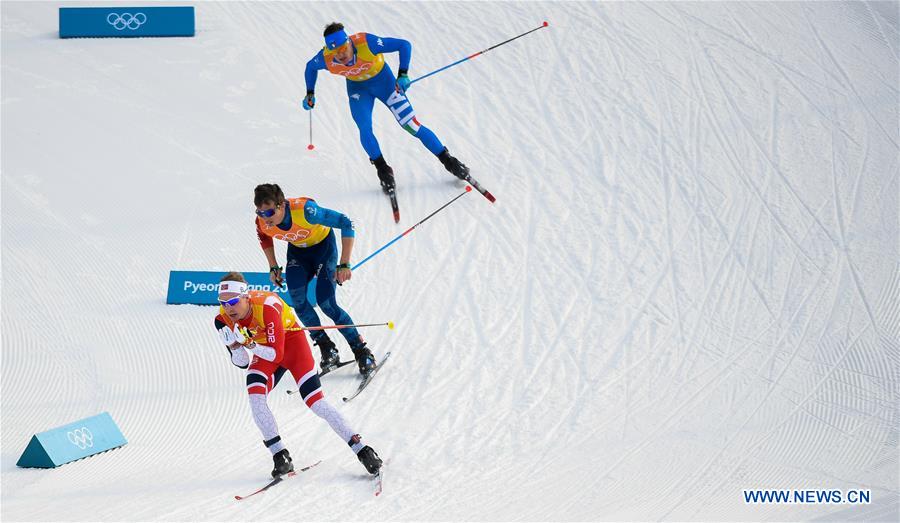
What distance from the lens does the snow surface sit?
16.2ft

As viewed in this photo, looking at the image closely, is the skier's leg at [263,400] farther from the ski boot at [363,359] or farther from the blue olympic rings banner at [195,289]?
the blue olympic rings banner at [195,289]

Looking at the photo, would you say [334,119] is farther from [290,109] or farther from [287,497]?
[287,497]

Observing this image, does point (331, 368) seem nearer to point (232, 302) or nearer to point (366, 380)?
point (366, 380)

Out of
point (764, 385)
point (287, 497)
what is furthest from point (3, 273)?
point (764, 385)

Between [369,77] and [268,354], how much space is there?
12.4 feet

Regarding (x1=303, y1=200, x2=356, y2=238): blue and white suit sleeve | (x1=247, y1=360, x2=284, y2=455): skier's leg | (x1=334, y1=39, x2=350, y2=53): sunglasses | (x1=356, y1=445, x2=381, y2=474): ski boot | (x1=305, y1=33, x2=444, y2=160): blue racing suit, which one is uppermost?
(x1=334, y1=39, x2=350, y2=53): sunglasses

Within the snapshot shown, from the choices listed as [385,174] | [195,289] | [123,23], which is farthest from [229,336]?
[123,23]

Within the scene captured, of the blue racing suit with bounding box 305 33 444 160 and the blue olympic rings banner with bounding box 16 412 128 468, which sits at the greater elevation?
the blue racing suit with bounding box 305 33 444 160

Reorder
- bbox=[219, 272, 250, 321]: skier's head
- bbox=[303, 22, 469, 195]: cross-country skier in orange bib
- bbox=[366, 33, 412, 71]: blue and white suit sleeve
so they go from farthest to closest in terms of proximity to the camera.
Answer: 1. bbox=[366, 33, 412, 71]: blue and white suit sleeve
2. bbox=[303, 22, 469, 195]: cross-country skier in orange bib
3. bbox=[219, 272, 250, 321]: skier's head

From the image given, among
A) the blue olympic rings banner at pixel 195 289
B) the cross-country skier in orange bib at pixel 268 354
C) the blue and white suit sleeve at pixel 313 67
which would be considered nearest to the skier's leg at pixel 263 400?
the cross-country skier in orange bib at pixel 268 354

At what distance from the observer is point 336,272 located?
5.40 meters

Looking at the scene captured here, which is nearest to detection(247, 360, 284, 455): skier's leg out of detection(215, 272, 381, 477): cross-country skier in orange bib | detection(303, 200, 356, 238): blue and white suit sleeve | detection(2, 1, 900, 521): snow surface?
detection(215, 272, 381, 477): cross-country skier in orange bib

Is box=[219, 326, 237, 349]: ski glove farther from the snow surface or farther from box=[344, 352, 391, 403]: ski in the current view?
box=[344, 352, 391, 403]: ski

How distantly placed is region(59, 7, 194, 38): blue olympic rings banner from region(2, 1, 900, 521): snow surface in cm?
18
